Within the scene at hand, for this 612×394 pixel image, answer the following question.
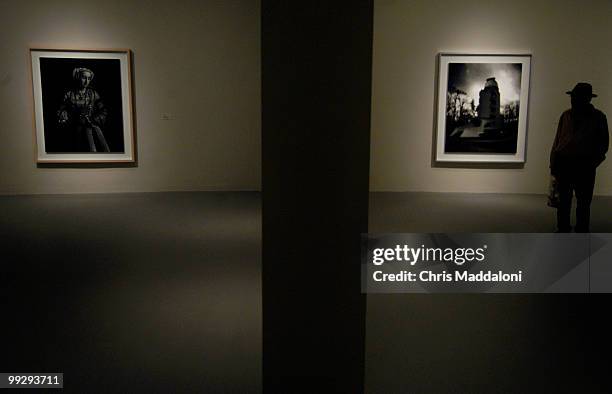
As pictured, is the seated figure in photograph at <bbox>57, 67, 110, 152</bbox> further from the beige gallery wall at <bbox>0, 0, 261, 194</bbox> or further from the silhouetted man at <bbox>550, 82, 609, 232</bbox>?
the silhouetted man at <bbox>550, 82, 609, 232</bbox>

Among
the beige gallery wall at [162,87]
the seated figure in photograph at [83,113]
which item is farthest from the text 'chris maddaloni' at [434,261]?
the seated figure in photograph at [83,113]

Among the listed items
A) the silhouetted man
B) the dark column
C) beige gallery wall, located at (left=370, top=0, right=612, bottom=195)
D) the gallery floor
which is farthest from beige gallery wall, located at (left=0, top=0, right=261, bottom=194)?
the dark column

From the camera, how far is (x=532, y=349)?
4102mm

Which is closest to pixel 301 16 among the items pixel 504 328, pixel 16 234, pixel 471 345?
pixel 471 345

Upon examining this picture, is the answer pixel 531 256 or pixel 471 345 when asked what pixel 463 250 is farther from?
pixel 471 345

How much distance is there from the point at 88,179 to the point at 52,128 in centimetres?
133

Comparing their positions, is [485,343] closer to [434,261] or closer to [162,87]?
[434,261]

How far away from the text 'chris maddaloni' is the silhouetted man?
1.54m

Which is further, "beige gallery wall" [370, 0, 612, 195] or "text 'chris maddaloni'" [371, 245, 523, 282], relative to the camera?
"beige gallery wall" [370, 0, 612, 195]

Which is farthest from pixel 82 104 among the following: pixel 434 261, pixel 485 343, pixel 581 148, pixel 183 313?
pixel 485 343

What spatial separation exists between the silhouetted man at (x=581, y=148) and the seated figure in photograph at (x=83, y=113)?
920 centimetres

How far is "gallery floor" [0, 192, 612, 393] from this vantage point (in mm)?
3766

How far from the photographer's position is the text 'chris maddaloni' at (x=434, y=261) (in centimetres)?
606

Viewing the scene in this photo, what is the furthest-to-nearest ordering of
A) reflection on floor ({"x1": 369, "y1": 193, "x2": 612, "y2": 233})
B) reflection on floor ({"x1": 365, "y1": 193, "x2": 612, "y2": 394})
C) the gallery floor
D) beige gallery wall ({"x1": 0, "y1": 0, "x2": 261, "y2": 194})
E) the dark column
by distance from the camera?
1. beige gallery wall ({"x1": 0, "y1": 0, "x2": 261, "y2": 194})
2. reflection on floor ({"x1": 369, "y1": 193, "x2": 612, "y2": 233})
3. the gallery floor
4. reflection on floor ({"x1": 365, "y1": 193, "x2": 612, "y2": 394})
5. the dark column
